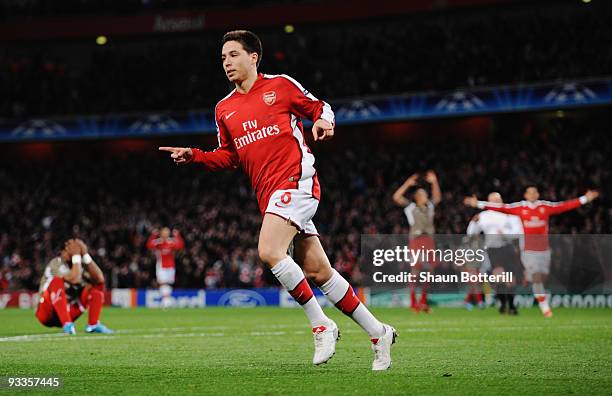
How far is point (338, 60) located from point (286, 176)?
2617 centimetres

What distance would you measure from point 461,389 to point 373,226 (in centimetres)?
2149

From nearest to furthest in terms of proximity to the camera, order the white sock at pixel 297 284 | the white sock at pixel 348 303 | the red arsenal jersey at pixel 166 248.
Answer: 1. the white sock at pixel 297 284
2. the white sock at pixel 348 303
3. the red arsenal jersey at pixel 166 248

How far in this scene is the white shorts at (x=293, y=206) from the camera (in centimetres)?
683

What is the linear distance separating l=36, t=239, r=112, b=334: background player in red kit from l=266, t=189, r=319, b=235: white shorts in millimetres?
6047

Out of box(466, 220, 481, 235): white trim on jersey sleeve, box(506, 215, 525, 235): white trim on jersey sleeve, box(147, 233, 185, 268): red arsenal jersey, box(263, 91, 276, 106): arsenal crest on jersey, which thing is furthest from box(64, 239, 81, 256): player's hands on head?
box(147, 233, 185, 268): red arsenal jersey

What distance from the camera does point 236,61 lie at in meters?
7.25

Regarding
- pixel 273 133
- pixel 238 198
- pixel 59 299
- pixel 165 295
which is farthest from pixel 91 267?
pixel 238 198

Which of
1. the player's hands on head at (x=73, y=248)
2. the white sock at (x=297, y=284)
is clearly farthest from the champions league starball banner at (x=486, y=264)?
the white sock at (x=297, y=284)

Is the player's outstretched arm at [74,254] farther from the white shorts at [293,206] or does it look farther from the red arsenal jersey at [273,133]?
the white shorts at [293,206]

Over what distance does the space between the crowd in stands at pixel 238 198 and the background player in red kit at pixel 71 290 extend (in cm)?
1286

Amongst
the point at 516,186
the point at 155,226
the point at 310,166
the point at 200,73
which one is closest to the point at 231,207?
the point at 155,226

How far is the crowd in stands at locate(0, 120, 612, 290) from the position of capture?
2630cm

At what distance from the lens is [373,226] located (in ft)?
89.0

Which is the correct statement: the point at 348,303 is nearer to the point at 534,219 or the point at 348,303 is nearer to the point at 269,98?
the point at 269,98
